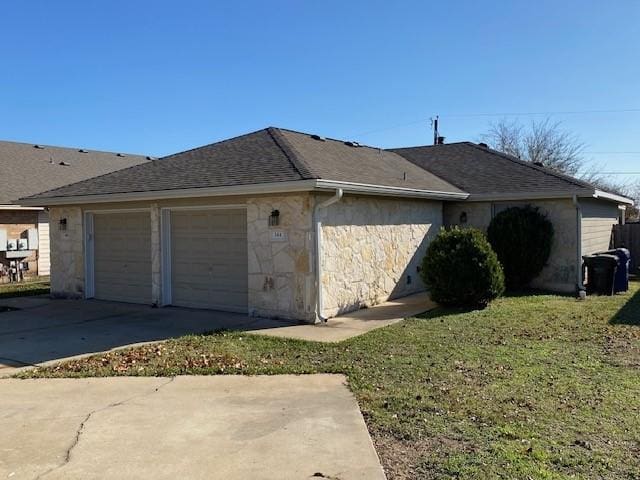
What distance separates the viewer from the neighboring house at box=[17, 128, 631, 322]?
1030 cm

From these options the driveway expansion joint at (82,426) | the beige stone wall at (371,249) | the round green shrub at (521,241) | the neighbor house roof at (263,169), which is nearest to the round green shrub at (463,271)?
the beige stone wall at (371,249)

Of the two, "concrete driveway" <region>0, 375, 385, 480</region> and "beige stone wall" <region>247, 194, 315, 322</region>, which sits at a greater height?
"beige stone wall" <region>247, 194, 315, 322</region>

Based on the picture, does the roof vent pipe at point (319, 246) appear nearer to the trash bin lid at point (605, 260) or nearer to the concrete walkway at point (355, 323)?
the concrete walkway at point (355, 323)

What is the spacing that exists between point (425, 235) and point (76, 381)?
9672 mm

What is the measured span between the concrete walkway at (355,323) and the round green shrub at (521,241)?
2992mm

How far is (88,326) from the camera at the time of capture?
1009 cm

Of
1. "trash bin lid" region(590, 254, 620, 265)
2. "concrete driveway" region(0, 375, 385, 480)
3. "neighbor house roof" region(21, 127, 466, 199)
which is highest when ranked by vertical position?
"neighbor house roof" region(21, 127, 466, 199)

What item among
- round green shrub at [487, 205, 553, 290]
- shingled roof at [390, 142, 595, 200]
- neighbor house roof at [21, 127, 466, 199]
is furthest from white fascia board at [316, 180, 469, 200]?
round green shrub at [487, 205, 553, 290]

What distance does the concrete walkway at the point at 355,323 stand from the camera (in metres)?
8.99

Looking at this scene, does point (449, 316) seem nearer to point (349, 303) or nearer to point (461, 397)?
point (349, 303)

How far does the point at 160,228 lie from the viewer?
1213 centimetres

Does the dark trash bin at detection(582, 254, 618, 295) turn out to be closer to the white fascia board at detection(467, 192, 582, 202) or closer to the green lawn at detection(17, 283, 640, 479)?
the white fascia board at detection(467, 192, 582, 202)

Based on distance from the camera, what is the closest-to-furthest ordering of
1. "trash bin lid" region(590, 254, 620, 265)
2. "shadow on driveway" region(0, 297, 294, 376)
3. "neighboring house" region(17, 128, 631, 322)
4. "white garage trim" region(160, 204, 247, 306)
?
"shadow on driveway" region(0, 297, 294, 376)
"neighboring house" region(17, 128, 631, 322)
"white garage trim" region(160, 204, 247, 306)
"trash bin lid" region(590, 254, 620, 265)

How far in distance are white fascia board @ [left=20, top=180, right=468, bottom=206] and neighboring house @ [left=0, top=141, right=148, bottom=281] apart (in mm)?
3997
